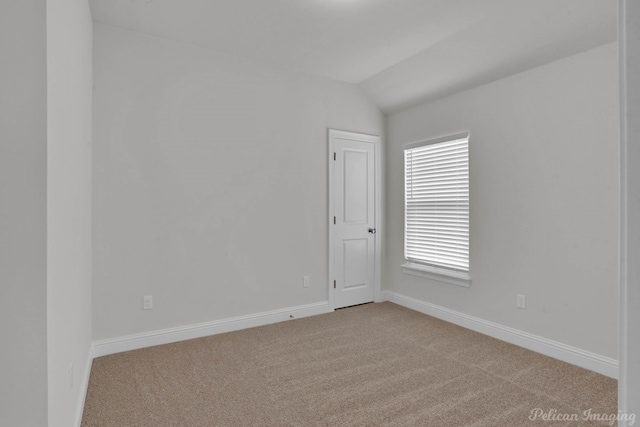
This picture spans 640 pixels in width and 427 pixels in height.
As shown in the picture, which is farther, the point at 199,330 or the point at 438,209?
the point at 438,209

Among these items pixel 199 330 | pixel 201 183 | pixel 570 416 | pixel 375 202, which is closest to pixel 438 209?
pixel 375 202

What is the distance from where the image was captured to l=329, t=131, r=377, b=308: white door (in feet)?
13.9

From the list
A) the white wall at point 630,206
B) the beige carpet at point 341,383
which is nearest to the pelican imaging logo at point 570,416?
the beige carpet at point 341,383

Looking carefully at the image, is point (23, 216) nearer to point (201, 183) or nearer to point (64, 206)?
point (64, 206)

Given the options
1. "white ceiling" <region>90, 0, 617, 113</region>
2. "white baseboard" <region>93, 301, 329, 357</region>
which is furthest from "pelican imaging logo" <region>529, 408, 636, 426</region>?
"white ceiling" <region>90, 0, 617, 113</region>

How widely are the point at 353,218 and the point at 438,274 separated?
3.92 ft

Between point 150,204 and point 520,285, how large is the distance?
3.42 m

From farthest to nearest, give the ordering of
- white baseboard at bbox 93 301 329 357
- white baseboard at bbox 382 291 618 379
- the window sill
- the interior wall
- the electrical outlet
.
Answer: the window sill, the electrical outlet, white baseboard at bbox 93 301 329 357, white baseboard at bbox 382 291 618 379, the interior wall

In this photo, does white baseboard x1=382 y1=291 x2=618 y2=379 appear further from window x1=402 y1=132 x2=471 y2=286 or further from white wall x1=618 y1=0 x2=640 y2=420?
white wall x1=618 y1=0 x2=640 y2=420

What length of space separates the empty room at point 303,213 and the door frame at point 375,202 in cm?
5

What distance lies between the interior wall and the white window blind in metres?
3.47

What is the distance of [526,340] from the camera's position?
3.07 m

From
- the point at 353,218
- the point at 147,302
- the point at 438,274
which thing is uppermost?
the point at 353,218

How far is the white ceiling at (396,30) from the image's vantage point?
2.61m
